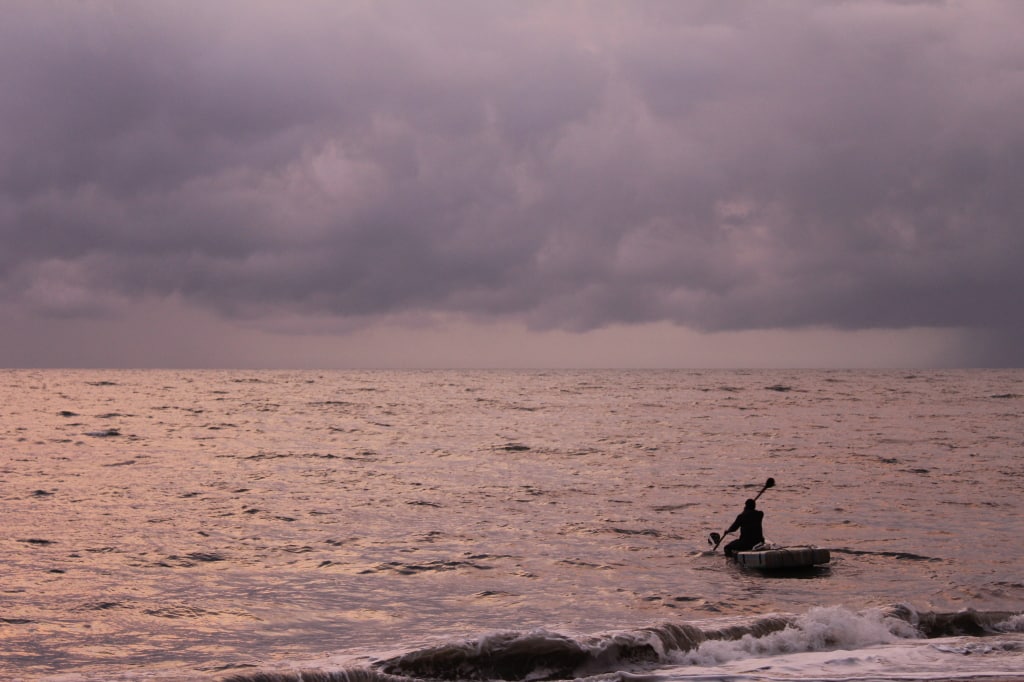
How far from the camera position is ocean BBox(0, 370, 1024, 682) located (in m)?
13.9

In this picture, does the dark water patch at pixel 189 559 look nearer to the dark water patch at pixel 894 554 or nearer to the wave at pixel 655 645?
the wave at pixel 655 645

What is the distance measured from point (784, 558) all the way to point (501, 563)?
6105 mm

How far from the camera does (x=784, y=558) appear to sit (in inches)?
775

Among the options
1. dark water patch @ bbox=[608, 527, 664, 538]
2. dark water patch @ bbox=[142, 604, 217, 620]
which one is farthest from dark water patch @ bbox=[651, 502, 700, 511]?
dark water patch @ bbox=[142, 604, 217, 620]

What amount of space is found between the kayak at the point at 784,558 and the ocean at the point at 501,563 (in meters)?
0.32

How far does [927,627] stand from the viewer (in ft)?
51.3

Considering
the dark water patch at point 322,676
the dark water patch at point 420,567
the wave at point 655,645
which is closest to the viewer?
the dark water patch at point 322,676

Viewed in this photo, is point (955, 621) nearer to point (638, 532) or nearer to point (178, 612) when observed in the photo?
point (638, 532)

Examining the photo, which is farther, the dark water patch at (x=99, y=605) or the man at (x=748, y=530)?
the man at (x=748, y=530)

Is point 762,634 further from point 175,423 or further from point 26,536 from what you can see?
point 175,423

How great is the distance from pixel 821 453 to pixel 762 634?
30.0m

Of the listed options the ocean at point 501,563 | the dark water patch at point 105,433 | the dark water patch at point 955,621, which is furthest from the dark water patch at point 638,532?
the dark water patch at point 105,433

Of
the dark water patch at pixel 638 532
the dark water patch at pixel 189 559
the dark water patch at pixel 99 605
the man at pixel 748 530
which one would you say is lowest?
the dark water patch at pixel 638 532

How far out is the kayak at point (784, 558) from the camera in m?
19.7
